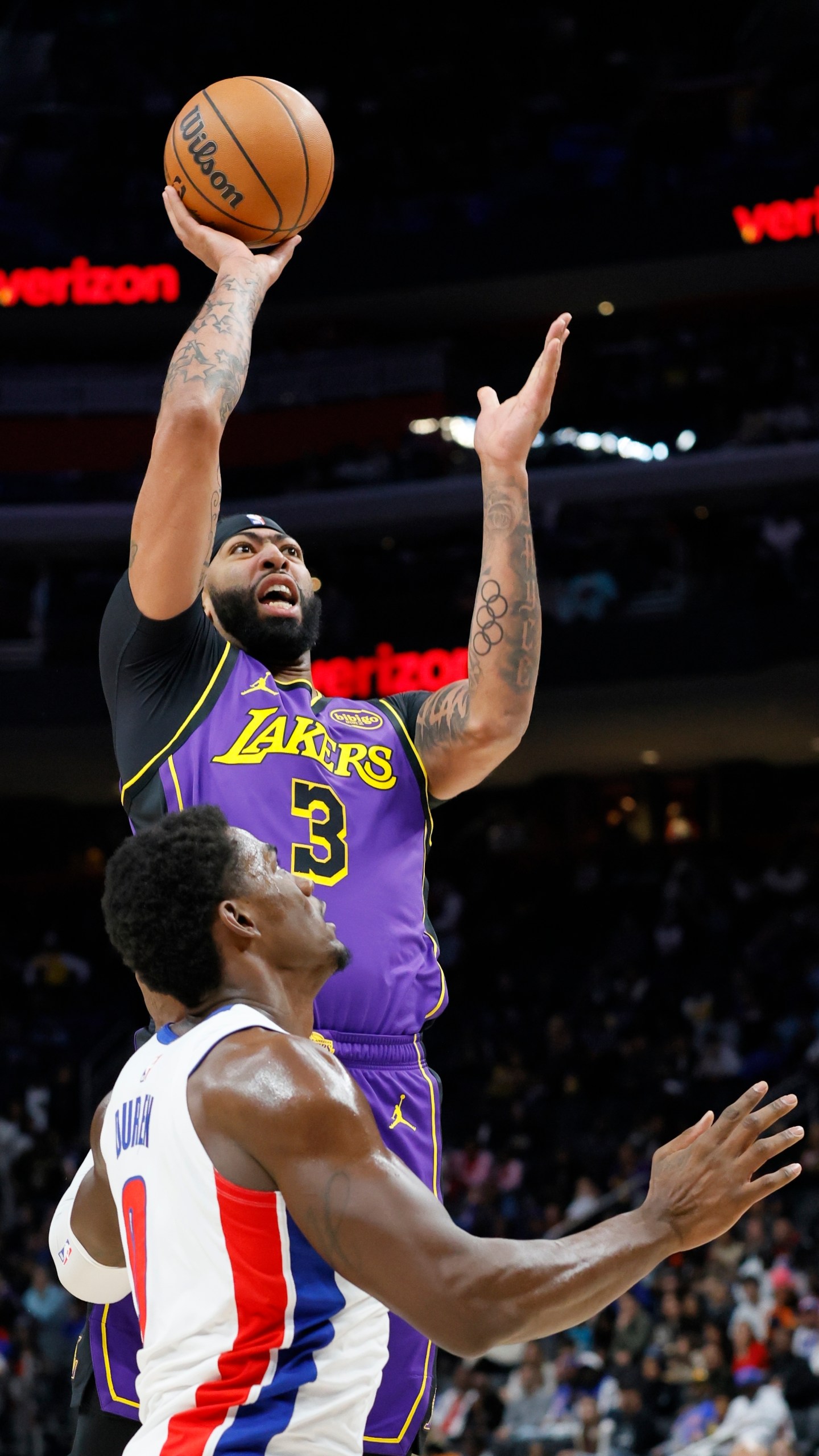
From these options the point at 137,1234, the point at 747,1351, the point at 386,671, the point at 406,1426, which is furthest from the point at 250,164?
the point at 386,671

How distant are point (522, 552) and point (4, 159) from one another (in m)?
21.7

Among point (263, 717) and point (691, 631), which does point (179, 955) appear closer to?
point (263, 717)

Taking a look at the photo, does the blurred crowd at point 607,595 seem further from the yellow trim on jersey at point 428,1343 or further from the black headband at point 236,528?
the yellow trim on jersey at point 428,1343

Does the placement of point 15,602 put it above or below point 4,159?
below

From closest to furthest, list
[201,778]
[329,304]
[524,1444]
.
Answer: [201,778] → [524,1444] → [329,304]

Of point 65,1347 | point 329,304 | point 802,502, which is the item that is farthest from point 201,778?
point 329,304

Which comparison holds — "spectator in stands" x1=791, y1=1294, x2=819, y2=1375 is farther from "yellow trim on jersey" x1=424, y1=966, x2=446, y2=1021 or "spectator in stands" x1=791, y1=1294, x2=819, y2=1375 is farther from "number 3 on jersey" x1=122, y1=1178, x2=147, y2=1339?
"number 3 on jersey" x1=122, y1=1178, x2=147, y2=1339

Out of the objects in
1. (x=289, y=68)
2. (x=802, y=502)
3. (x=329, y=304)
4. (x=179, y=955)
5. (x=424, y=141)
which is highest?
(x=289, y=68)

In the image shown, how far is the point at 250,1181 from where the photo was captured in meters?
2.63

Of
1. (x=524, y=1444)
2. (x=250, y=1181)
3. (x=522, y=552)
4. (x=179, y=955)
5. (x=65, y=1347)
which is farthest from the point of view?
(x=65, y=1347)

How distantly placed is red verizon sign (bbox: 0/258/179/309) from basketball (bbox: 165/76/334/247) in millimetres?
18772

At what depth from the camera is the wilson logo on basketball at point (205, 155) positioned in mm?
4328

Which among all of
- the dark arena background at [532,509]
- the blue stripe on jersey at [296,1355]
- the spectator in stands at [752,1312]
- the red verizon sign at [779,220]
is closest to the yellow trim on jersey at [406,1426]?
the blue stripe on jersey at [296,1355]

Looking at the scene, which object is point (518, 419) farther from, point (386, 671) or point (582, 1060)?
point (386, 671)
